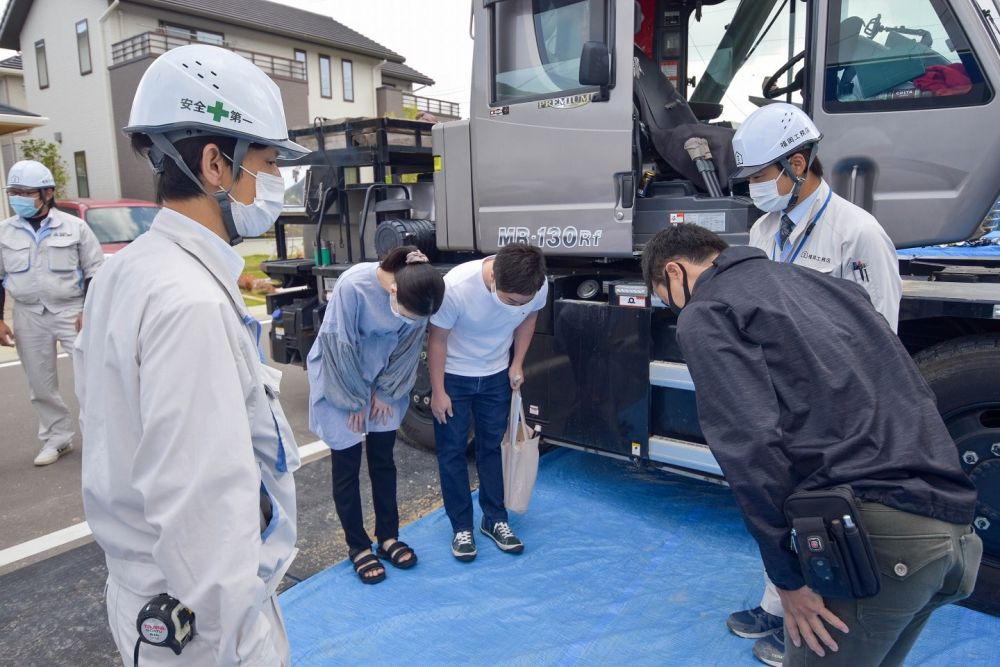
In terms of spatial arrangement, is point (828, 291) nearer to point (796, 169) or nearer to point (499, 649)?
point (796, 169)

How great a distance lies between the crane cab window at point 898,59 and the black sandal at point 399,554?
114 inches

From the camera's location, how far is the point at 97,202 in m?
10.5

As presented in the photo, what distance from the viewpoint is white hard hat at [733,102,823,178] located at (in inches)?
107

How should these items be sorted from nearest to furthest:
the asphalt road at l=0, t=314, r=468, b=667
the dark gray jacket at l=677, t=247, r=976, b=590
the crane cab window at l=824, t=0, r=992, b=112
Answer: the dark gray jacket at l=677, t=247, r=976, b=590
the asphalt road at l=0, t=314, r=468, b=667
the crane cab window at l=824, t=0, r=992, b=112

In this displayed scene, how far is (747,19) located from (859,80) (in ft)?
2.68

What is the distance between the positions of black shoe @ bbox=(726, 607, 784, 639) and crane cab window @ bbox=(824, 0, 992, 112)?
2.26 meters

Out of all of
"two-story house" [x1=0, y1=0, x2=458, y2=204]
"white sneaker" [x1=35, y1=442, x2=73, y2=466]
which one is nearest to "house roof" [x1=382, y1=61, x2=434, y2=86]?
"two-story house" [x1=0, y1=0, x2=458, y2=204]

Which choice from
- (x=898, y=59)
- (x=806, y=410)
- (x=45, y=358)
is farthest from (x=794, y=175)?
(x=45, y=358)

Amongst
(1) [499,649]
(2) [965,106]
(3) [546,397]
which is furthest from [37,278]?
(2) [965,106]

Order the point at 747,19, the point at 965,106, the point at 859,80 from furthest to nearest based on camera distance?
the point at 747,19 → the point at 859,80 → the point at 965,106

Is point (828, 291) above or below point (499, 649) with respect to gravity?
above

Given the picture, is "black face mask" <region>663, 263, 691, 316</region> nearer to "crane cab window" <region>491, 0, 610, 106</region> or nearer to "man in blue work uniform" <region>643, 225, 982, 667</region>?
"man in blue work uniform" <region>643, 225, 982, 667</region>

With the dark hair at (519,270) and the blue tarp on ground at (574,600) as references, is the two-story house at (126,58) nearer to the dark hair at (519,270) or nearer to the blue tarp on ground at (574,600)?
the dark hair at (519,270)

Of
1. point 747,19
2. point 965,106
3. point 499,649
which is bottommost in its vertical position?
point 499,649
